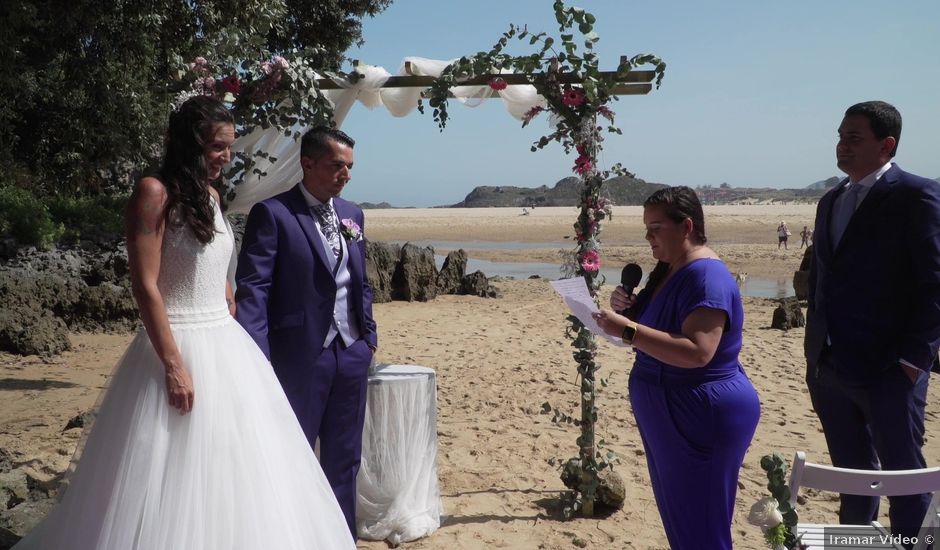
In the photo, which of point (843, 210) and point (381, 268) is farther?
point (381, 268)

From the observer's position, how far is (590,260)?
15.5 ft

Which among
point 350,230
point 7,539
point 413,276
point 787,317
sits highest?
point 350,230

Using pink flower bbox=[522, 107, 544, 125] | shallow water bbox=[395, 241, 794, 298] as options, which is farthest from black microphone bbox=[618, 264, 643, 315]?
shallow water bbox=[395, 241, 794, 298]

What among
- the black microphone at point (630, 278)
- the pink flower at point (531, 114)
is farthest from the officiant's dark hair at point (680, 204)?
the pink flower at point (531, 114)

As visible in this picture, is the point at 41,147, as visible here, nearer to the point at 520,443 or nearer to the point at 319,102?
the point at 319,102

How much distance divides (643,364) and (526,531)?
196 centimetres

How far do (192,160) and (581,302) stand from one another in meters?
1.58

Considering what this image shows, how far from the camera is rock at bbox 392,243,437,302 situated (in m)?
13.9

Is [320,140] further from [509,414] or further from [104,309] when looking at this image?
[104,309]

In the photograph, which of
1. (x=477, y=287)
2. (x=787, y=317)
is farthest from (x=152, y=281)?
(x=477, y=287)

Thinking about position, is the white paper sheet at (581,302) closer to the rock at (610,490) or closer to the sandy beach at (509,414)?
the sandy beach at (509,414)

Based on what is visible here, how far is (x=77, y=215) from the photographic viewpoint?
1080 centimetres

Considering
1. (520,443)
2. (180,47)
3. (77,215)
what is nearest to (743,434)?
(520,443)

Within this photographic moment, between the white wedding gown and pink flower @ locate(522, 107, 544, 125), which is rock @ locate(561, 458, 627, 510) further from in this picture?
pink flower @ locate(522, 107, 544, 125)
